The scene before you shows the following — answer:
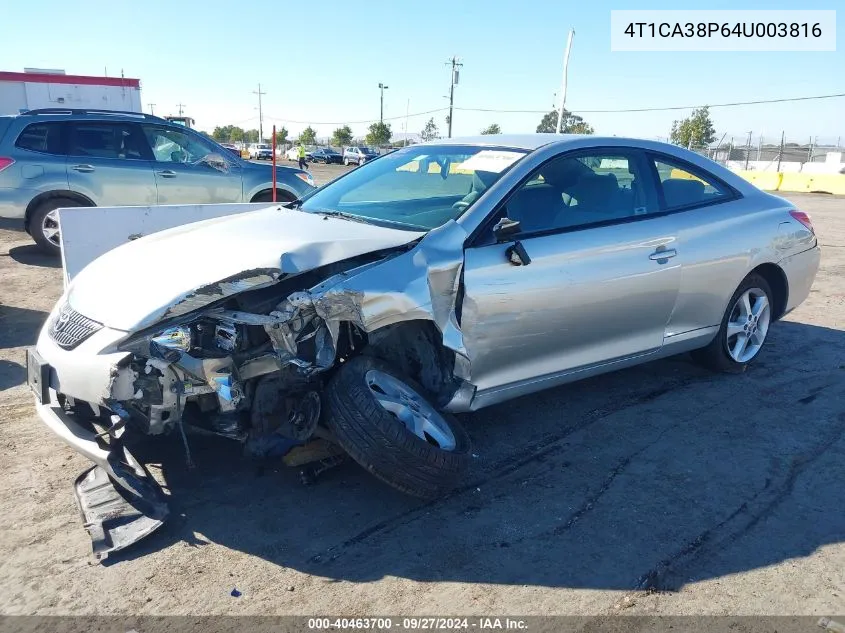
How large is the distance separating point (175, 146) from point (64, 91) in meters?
24.4

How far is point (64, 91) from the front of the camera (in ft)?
93.7

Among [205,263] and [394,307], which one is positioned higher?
[205,263]

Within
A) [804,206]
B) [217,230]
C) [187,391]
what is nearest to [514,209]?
[217,230]

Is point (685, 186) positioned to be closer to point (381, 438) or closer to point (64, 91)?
point (381, 438)

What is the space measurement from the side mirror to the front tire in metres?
2.20

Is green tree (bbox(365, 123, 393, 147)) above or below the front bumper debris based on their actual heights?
above

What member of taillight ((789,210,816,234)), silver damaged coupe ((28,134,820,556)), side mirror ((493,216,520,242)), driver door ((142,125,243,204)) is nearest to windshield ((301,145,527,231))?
silver damaged coupe ((28,134,820,556))

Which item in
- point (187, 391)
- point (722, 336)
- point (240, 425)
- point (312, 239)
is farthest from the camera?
point (722, 336)

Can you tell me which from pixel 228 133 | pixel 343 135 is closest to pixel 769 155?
pixel 343 135

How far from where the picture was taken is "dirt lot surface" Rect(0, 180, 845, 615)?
103 inches

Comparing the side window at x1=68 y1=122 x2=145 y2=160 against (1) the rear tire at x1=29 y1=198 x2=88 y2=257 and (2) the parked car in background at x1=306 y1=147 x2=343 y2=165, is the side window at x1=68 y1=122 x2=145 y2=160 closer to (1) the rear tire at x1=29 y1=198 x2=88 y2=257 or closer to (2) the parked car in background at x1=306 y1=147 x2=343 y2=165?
(1) the rear tire at x1=29 y1=198 x2=88 y2=257

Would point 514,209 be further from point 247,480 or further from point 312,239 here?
point 247,480

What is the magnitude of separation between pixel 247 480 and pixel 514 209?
2.05m

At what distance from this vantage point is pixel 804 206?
71.1 feet
